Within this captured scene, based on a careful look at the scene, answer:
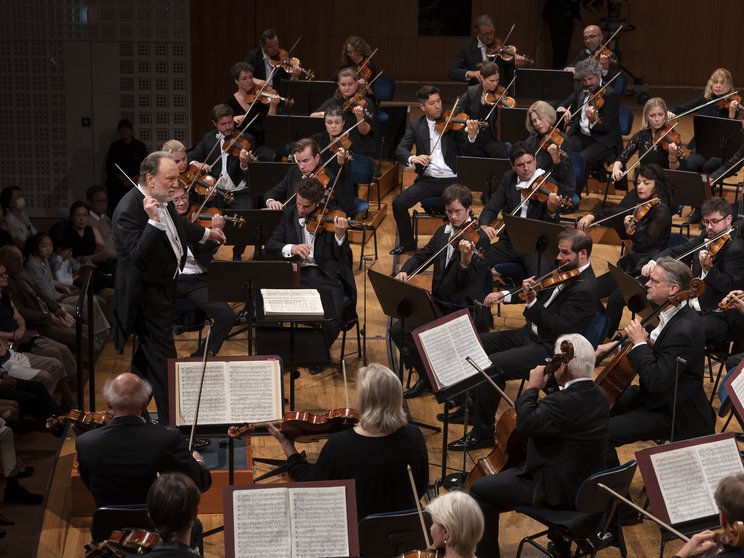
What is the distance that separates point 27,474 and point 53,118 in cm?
677

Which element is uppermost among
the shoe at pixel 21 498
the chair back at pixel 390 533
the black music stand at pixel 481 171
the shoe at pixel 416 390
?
the black music stand at pixel 481 171

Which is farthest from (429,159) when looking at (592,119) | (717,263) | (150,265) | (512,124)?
(150,265)

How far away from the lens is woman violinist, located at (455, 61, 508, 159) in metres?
9.18

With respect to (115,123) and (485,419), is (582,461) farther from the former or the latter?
(115,123)

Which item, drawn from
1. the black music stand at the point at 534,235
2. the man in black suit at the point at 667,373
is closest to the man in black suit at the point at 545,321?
the black music stand at the point at 534,235

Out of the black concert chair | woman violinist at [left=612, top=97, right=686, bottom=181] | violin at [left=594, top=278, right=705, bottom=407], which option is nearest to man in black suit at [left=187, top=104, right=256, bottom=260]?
woman violinist at [left=612, top=97, right=686, bottom=181]

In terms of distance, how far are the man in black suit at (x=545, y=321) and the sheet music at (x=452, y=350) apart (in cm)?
71

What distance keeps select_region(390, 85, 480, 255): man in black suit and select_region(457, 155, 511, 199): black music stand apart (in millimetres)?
712

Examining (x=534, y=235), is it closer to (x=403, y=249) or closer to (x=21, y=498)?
(x=403, y=249)

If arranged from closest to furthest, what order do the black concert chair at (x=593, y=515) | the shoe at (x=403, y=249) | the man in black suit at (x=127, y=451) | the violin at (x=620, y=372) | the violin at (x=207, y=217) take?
the man in black suit at (x=127, y=451) < the black concert chair at (x=593, y=515) < the violin at (x=620, y=372) < the violin at (x=207, y=217) < the shoe at (x=403, y=249)

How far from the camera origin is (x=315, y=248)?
6.79 meters

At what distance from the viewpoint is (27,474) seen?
680cm

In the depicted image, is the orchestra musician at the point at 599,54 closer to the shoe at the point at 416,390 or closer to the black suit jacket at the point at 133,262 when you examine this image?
the shoe at the point at 416,390

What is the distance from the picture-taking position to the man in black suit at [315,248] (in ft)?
22.0
